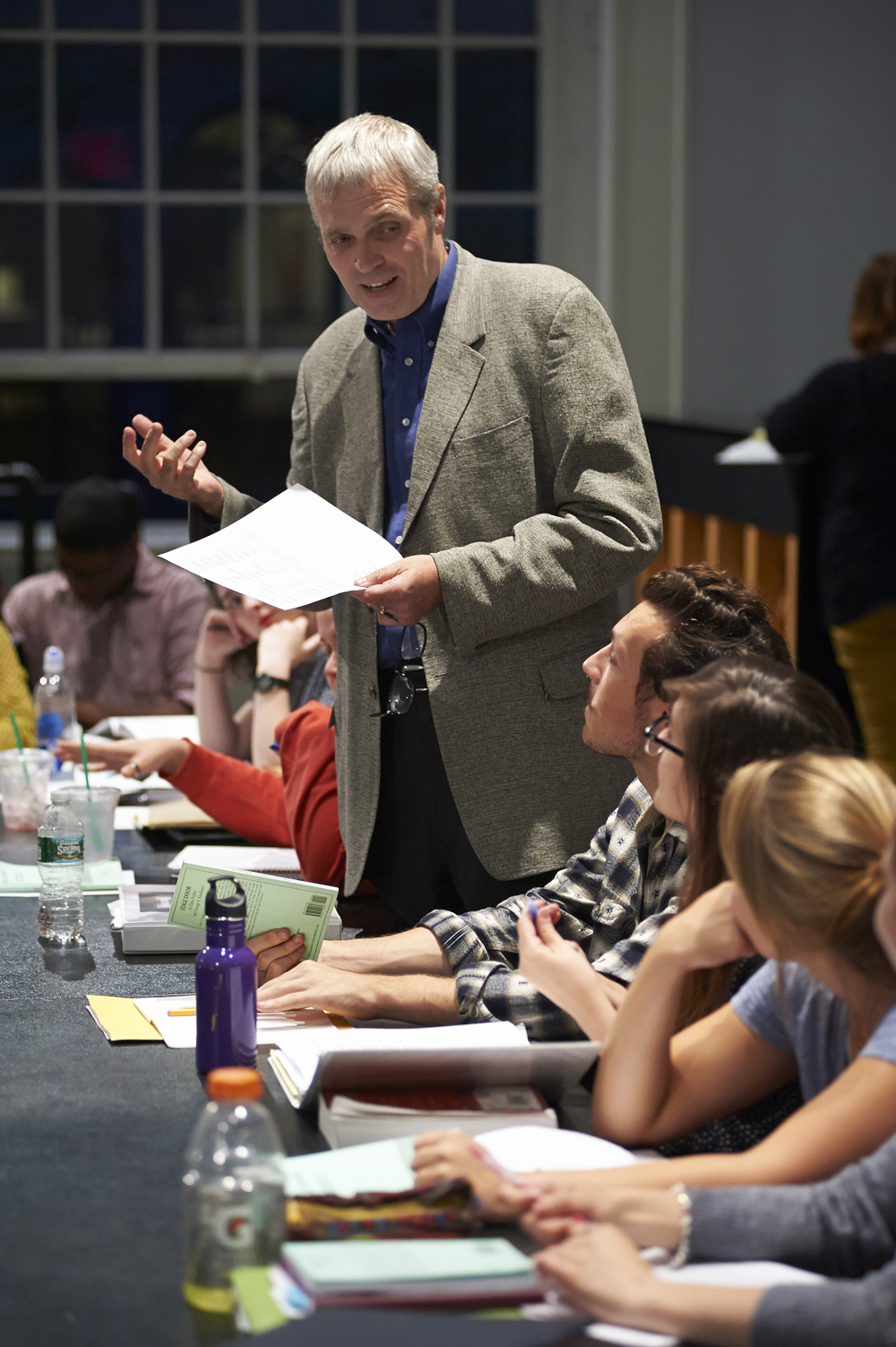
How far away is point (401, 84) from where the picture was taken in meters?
5.62

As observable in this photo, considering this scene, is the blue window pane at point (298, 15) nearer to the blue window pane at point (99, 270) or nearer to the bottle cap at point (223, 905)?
the blue window pane at point (99, 270)

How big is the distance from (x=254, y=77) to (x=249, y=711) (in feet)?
11.1

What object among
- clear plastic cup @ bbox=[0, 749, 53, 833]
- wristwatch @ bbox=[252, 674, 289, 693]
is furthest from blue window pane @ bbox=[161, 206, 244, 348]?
clear plastic cup @ bbox=[0, 749, 53, 833]

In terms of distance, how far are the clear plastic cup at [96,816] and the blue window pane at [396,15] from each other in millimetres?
4234

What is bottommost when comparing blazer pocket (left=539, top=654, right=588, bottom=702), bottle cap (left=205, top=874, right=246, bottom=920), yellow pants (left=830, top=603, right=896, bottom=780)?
yellow pants (left=830, top=603, right=896, bottom=780)

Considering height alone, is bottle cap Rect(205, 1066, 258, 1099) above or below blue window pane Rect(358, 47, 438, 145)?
below

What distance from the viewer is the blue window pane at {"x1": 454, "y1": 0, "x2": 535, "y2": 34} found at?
559cm

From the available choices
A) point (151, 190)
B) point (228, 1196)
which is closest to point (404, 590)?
point (228, 1196)

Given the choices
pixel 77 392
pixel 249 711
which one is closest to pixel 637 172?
pixel 77 392

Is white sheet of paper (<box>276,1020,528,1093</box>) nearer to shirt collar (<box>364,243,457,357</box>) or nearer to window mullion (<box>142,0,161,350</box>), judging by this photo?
shirt collar (<box>364,243,457,357</box>)

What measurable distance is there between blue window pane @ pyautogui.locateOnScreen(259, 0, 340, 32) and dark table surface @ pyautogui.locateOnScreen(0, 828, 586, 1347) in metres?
4.58

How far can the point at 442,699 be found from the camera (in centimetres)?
197

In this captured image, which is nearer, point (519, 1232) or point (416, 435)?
point (519, 1232)

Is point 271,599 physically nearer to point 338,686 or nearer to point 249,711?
point 338,686
